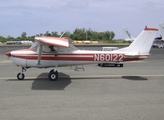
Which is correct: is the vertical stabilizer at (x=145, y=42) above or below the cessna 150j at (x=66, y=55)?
above

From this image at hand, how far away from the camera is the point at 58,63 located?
38.6ft

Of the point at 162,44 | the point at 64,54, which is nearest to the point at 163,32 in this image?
the point at 162,44

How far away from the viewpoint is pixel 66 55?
11.8 meters

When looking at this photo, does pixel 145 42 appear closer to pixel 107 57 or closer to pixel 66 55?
pixel 107 57

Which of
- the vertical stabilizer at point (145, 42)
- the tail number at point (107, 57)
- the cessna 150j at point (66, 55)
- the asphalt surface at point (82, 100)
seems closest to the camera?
the asphalt surface at point (82, 100)

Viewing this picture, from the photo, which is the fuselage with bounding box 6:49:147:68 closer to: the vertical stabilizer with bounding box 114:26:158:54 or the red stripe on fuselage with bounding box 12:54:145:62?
the red stripe on fuselage with bounding box 12:54:145:62

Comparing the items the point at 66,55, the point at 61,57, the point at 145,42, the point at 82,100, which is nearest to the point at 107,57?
the point at 66,55

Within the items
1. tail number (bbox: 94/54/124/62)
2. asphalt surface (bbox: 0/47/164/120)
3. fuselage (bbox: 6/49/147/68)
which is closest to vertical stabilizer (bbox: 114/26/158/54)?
fuselage (bbox: 6/49/147/68)

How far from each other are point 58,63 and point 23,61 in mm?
1656

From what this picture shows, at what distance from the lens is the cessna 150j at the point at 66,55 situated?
11.5 metres

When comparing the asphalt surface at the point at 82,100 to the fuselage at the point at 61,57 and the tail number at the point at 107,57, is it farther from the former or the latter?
the tail number at the point at 107,57

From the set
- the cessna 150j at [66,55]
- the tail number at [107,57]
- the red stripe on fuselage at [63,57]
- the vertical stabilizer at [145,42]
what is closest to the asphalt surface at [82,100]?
the cessna 150j at [66,55]

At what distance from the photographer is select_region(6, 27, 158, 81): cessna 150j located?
11539mm

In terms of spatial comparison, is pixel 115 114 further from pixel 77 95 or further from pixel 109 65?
pixel 109 65
